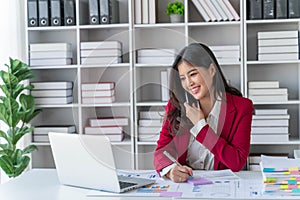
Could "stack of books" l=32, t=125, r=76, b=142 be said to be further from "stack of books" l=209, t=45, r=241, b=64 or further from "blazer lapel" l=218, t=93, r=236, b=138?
"blazer lapel" l=218, t=93, r=236, b=138

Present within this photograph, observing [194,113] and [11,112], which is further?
[11,112]

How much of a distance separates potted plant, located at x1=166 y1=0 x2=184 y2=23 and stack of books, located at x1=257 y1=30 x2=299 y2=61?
560mm

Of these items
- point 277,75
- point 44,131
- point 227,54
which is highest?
point 227,54

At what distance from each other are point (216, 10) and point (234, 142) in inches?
65.4

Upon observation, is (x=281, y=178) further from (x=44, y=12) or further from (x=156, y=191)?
(x=44, y=12)

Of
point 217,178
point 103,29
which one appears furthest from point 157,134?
point 103,29

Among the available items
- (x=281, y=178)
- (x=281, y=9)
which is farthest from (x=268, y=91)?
(x=281, y=178)

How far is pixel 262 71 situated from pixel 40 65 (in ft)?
5.29

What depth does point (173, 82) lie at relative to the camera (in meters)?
2.15

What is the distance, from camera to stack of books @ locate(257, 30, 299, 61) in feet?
13.2

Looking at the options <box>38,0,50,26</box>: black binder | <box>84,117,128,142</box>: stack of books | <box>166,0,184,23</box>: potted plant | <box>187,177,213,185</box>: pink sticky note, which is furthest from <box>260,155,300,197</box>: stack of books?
<box>38,0,50,26</box>: black binder

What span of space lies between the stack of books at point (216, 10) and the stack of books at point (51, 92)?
3.59ft

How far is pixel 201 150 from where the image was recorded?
2602mm

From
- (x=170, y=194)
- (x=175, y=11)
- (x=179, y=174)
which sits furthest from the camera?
(x=175, y=11)
